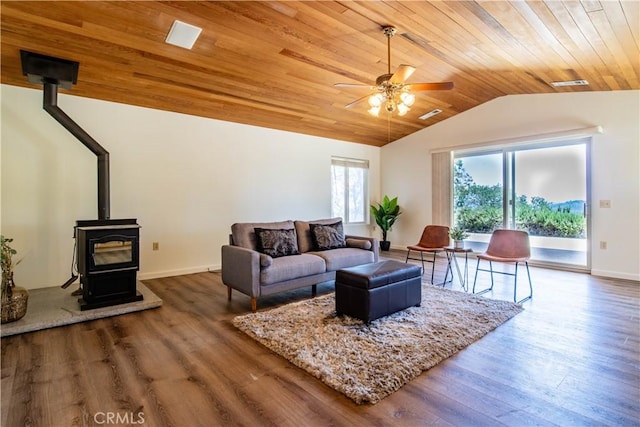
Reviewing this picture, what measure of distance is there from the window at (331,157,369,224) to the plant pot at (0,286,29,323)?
16.9ft

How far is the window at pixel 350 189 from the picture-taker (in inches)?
283

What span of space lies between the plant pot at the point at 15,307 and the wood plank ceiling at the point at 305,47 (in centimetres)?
231

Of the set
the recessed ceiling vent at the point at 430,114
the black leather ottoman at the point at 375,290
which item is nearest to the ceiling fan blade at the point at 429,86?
the black leather ottoman at the point at 375,290

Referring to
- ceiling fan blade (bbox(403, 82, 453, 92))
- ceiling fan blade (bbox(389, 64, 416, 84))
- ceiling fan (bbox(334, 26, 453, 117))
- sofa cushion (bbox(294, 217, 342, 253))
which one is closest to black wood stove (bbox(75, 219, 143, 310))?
sofa cushion (bbox(294, 217, 342, 253))

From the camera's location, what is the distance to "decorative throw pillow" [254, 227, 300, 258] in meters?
3.88

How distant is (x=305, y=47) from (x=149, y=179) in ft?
9.36

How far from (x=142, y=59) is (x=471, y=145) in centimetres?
550

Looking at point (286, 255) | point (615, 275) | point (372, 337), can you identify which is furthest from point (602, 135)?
point (286, 255)

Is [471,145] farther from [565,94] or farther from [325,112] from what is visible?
[325,112]

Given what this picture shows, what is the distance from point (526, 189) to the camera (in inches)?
223

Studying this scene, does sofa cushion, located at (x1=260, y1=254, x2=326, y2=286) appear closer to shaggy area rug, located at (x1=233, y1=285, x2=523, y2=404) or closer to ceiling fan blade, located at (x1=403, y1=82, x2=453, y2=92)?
shaggy area rug, located at (x1=233, y1=285, x2=523, y2=404)

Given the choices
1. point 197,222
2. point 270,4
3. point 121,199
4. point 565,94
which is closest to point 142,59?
point 270,4

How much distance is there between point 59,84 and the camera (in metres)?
3.54

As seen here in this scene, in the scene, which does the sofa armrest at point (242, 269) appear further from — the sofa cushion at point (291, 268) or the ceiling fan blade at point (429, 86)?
the ceiling fan blade at point (429, 86)
